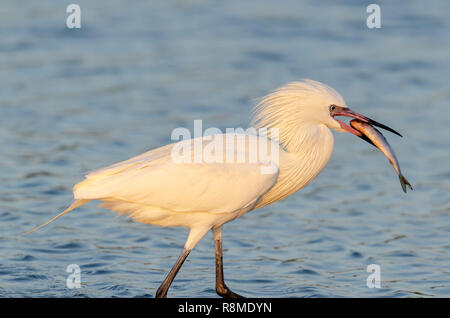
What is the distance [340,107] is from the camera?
8883mm

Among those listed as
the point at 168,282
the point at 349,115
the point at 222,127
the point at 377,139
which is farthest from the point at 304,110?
the point at 222,127

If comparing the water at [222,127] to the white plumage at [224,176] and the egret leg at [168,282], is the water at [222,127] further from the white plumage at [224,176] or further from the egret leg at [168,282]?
the white plumage at [224,176]

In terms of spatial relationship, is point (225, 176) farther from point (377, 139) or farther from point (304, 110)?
point (377, 139)

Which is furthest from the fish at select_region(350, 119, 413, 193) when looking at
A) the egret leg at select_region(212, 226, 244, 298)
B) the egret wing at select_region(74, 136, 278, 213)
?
the egret leg at select_region(212, 226, 244, 298)

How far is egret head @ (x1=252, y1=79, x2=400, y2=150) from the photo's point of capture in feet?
29.1

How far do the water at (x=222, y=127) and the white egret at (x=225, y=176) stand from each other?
0.91m

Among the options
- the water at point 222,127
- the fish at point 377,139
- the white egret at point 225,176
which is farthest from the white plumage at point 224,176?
the water at point 222,127

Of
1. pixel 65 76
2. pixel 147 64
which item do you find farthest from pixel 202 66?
pixel 65 76

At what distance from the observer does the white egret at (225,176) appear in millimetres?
8453

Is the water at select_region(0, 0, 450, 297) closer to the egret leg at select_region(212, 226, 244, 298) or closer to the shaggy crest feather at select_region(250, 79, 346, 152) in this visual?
the egret leg at select_region(212, 226, 244, 298)

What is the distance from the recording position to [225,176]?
27.8 feet

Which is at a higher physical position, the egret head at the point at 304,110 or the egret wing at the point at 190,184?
the egret head at the point at 304,110

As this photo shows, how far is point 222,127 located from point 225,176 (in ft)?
19.6
